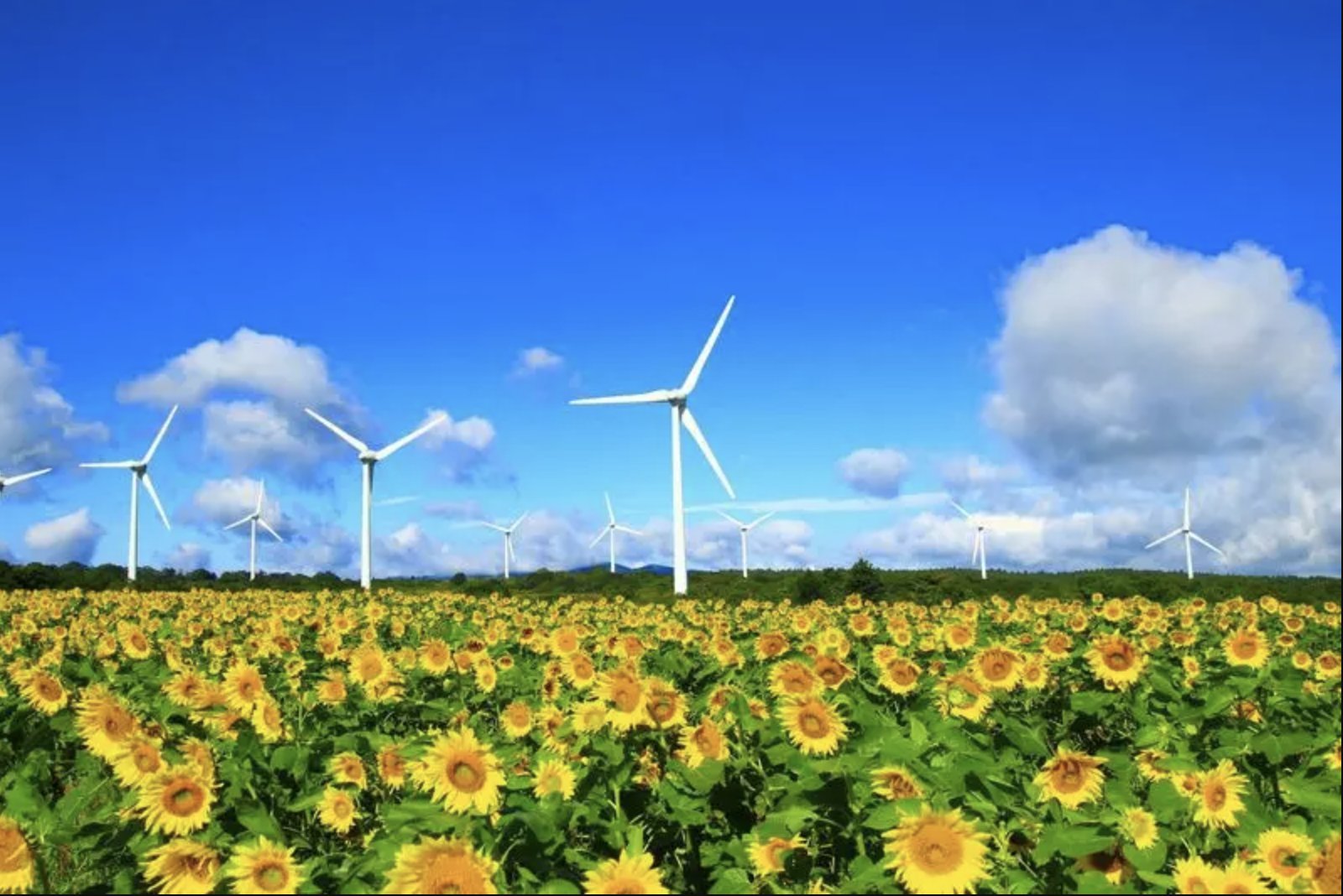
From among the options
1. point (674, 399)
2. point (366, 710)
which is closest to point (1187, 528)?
point (674, 399)

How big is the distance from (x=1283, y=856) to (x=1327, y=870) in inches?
29.0

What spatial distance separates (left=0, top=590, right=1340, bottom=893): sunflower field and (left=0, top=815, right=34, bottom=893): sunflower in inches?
0.4

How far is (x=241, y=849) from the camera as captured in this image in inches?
145

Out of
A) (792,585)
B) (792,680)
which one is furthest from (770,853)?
(792,585)

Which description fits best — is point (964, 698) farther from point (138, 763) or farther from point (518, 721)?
point (138, 763)

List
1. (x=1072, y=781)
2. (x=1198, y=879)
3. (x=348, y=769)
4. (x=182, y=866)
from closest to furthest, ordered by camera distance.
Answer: (x=1198, y=879)
(x=182, y=866)
(x=1072, y=781)
(x=348, y=769)

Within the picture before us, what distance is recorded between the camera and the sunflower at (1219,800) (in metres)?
5.26

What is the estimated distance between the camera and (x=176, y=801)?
4.68 metres

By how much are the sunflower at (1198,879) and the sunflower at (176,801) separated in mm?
3798

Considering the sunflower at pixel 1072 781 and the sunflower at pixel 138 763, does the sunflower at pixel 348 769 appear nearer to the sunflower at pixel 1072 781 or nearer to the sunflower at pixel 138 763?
the sunflower at pixel 138 763

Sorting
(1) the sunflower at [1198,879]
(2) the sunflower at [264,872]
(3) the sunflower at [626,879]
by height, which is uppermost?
(3) the sunflower at [626,879]

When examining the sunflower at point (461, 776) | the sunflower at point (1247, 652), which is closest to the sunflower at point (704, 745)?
the sunflower at point (461, 776)

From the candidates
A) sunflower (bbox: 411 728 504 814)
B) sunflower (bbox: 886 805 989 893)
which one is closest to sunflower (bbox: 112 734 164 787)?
sunflower (bbox: 411 728 504 814)

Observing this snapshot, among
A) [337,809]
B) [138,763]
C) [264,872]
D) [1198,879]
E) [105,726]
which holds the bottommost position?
[337,809]
